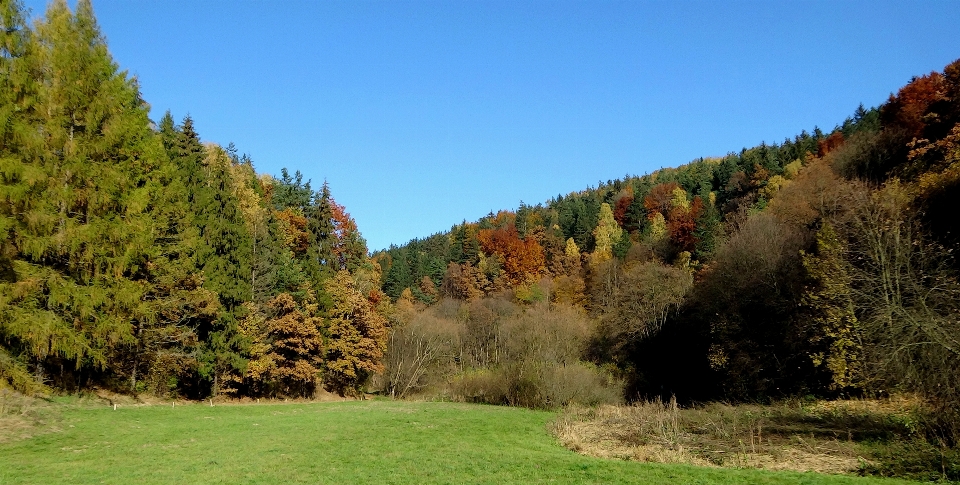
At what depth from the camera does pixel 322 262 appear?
50781 millimetres

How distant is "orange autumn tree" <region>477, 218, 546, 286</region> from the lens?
8269cm

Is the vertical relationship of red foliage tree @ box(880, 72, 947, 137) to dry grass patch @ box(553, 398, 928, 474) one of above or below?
above

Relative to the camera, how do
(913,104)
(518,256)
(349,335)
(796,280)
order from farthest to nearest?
(518,256) < (349,335) < (913,104) < (796,280)

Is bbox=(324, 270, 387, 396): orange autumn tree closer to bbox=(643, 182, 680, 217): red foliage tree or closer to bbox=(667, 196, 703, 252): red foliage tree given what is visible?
bbox=(667, 196, 703, 252): red foliage tree

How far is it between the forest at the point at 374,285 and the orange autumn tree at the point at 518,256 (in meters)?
8.75

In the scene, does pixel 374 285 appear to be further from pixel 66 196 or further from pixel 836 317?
pixel 836 317

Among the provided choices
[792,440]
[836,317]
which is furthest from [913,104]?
[792,440]

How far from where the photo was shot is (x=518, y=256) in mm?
84312

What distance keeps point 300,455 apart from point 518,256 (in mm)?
69195

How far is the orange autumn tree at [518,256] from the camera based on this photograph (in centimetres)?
8269

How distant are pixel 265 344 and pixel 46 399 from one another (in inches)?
697

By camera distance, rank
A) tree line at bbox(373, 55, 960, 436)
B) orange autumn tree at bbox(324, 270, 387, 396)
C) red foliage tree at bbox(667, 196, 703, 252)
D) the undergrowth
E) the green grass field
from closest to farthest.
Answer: the green grass field < the undergrowth < tree line at bbox(373, 55, 960, 436) < orange autumn tree at bbox(324, 270, 387, 396) < red foliage tree at bbox(667, 196, 703, 252)

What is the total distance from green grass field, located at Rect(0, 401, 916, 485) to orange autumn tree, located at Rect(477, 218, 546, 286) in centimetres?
5809

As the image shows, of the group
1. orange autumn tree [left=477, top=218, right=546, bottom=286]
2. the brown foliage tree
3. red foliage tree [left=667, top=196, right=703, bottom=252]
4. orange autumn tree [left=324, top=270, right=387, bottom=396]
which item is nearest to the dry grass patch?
the brown foliage tree
